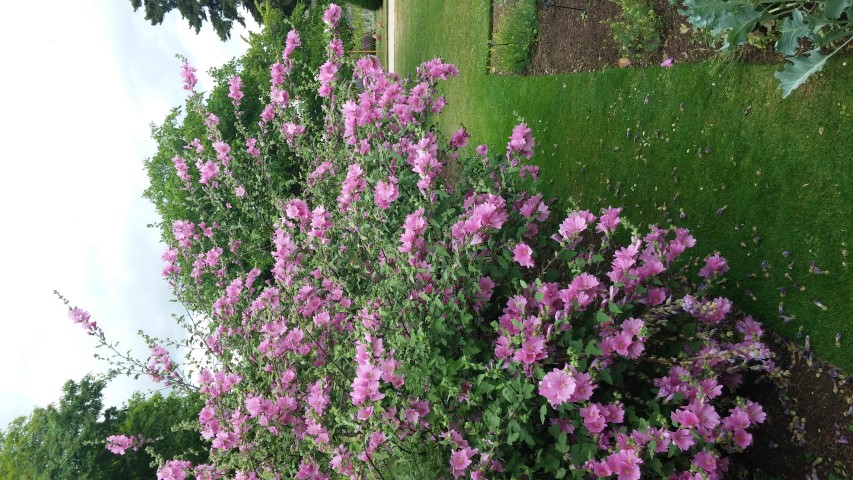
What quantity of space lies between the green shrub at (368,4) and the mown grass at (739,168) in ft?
51.3

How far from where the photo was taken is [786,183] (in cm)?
373

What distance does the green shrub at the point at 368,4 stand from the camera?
2000 cm

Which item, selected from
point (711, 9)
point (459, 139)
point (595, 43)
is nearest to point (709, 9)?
point (711, 9)

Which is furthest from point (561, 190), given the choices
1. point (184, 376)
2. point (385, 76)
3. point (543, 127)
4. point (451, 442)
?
point (184, 376)

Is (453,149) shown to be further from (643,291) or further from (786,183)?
(786,183)

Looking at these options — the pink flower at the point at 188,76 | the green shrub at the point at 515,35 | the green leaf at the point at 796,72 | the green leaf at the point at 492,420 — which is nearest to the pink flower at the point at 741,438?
the green leaf at the point at 492,420

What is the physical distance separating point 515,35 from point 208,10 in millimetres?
24466

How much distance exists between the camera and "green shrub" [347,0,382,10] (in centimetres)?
2000

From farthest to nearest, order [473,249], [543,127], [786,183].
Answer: [543,127]
[786,183]
[473,249]

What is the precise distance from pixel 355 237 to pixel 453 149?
3.68 feet

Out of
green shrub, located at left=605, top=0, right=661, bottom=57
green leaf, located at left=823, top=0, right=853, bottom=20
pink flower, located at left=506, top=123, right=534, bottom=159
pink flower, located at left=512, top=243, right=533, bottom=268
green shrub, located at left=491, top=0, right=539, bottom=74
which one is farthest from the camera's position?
green shrub, located at left=491, top=0, right=539, bottom=74

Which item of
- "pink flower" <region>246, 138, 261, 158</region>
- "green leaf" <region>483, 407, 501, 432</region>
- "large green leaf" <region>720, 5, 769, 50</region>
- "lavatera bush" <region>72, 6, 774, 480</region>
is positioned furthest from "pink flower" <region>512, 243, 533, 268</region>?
"pink flower" <region>246, 138, 261, 158</region>

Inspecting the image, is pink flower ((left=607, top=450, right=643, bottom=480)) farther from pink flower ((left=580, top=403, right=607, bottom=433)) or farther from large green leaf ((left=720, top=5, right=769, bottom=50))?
large green leaf ((left=720, top=5, right=769, bottom=50))

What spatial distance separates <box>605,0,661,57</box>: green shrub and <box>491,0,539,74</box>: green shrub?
1.95 meters
